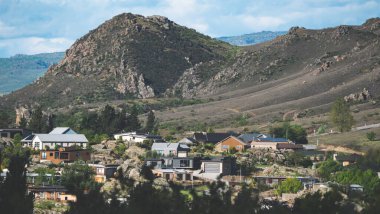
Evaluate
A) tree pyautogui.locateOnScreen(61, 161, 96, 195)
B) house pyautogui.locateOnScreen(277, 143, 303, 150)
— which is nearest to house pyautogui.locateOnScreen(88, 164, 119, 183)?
tree pyautogui.locateOnScreen(61, 161, 96, 195)

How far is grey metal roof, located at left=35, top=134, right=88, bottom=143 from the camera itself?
129m

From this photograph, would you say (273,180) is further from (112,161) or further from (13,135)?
(13,135)

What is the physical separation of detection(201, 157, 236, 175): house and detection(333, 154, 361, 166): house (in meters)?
14.2

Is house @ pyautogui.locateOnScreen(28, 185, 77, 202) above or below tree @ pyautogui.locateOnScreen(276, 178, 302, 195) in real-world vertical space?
below

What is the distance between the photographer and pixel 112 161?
117562 mm

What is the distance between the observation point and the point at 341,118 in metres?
164

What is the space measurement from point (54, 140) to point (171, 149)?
14550 mm

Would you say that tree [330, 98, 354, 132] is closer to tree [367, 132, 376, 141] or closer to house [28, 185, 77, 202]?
tree [367, 132, 376, 141]

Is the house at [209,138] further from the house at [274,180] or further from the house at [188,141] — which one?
the house at [274,180]

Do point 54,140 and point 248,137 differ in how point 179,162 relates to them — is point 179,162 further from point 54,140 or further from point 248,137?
point 248,137

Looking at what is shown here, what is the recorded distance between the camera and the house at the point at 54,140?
127188 mm

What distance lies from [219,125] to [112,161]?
253 feet

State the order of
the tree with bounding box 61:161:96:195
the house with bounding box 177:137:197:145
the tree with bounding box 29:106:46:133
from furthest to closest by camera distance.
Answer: the tree with bounding box 29:106:46:133 < the house with bounding box 177:137:197:145 < the tree with bounding box 61:161:96:195

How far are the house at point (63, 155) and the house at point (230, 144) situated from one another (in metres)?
22.4
